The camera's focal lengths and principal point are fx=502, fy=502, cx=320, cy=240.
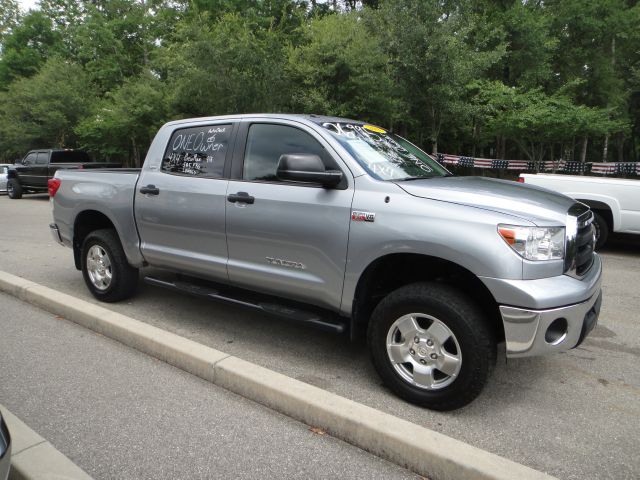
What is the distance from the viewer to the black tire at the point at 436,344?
288 cm

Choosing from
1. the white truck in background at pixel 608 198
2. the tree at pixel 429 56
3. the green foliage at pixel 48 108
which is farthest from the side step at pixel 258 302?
the green foliage at pixel 48 108

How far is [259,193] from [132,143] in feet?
80.5

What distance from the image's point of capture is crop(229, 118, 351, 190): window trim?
350cm

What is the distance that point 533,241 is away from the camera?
282cm

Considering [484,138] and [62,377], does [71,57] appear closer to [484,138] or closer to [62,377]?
[484,138]

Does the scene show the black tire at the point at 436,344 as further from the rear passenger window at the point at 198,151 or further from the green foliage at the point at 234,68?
the green foliage at the point at 234,68

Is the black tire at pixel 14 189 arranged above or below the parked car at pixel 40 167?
below


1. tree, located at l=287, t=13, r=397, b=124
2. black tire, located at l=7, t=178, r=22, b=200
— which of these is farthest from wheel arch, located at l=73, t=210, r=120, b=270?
black tire, located at l=7, t=178, r=22, b=200

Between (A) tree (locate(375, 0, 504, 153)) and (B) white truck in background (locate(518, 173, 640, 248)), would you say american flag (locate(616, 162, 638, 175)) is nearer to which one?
(A) tree (locate(375, 0, 504, 153))

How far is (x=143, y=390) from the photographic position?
11.2 ft

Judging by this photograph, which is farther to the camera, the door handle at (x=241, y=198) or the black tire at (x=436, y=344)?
the door handle at (x=241, y=198)

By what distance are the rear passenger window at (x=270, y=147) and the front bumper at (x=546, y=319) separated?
1.71 m

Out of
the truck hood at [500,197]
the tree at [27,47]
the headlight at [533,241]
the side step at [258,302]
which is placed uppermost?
the tree at [27,47]

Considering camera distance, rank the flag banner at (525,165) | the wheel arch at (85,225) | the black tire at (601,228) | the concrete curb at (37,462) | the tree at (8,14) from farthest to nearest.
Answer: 1. the tree at (8,14)
2. the flag banner at (525,165)
3. the black tire at (601,228)
4. the wheel arch at (85,225)
5. the concrete curb at (37,462)
